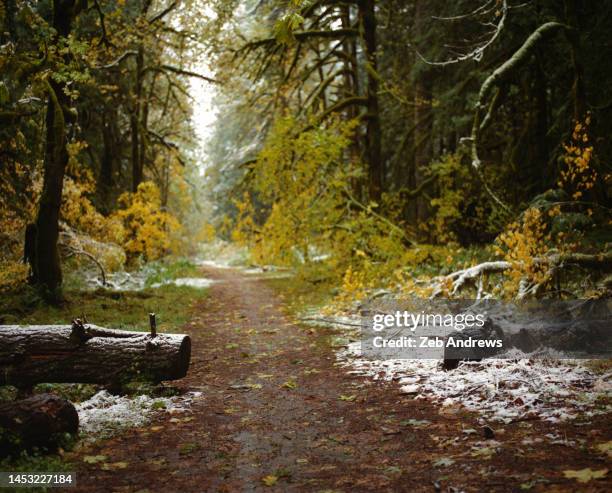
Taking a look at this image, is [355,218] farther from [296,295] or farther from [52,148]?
[52,148]

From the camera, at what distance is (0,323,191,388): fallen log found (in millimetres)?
5301

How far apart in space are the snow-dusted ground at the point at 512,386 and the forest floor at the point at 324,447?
18 cm

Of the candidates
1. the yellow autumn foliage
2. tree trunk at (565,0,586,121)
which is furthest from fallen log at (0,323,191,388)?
the yellow autumn foliage

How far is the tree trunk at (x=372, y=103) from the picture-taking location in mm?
12617

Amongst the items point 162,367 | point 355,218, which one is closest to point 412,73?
point 355,218

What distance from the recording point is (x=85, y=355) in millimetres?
5496

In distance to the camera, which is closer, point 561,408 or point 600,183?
point 561,408

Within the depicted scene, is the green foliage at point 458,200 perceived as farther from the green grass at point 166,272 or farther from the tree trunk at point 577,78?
the green grass at point 166,272

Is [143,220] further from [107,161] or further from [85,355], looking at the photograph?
[85,355]

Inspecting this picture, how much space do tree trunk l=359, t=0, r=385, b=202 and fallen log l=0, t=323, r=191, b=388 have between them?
8.24 metres

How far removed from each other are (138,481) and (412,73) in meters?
12.6

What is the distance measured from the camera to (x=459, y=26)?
1248cm

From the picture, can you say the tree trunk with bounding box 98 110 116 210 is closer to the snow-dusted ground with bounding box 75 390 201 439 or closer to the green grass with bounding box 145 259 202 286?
the green grass with bounding box 145 259 202 286

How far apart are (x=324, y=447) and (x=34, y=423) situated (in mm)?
2392
